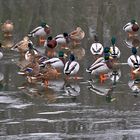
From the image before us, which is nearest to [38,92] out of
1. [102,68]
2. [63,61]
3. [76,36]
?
[102,68]

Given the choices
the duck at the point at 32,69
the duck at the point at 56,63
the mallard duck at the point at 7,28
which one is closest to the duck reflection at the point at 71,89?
the duck at the point at 32,69

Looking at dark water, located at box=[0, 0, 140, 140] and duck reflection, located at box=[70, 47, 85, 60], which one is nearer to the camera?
dark water, located at box=[0, 0, 140, 140]

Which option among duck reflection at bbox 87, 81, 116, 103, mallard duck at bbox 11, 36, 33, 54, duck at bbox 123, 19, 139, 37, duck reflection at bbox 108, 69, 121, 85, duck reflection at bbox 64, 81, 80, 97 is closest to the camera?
duck reflection at bbox 87, 81, 116, 103

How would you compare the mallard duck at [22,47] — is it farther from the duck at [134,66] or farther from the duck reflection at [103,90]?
the duck reflection at [103,90]

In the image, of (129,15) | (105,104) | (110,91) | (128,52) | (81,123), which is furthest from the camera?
(129,15)

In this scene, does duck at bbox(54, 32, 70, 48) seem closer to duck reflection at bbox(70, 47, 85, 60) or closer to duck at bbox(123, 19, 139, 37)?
duck reflection at bbox(70, 47, 85, 60)

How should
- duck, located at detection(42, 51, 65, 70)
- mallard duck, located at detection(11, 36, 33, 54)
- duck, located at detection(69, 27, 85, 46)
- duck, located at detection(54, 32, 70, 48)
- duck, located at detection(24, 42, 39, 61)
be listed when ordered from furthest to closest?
duck, located at detection(69, 27, 85, 46)
duck, located at detection(54, 32, 70, 48)
mallard duck, located at detection(11, 36, 33, 54)
duck, located at detection(24, 42, 39, 61)
duck, located at detection(42, 51, 65, 70)

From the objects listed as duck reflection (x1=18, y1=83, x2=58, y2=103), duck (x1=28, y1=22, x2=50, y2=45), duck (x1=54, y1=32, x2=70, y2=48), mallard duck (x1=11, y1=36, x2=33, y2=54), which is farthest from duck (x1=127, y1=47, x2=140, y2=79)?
duck (x1=28, y1=22, x2=50, y2=45)

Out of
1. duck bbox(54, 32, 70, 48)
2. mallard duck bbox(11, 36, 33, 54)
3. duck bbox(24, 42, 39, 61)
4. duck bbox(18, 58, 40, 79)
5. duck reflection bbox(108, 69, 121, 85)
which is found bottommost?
duck reflection bbox(108, 69, 121, 85)

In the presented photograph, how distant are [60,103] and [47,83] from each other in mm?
1843

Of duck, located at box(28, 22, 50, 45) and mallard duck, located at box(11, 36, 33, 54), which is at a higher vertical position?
duck, located at box(28, 22, 50, 45)

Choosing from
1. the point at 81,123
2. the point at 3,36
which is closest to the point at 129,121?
the point at 81,123

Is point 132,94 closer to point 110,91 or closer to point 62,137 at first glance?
point 110,91

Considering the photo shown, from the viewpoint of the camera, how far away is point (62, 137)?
43.2 feet
